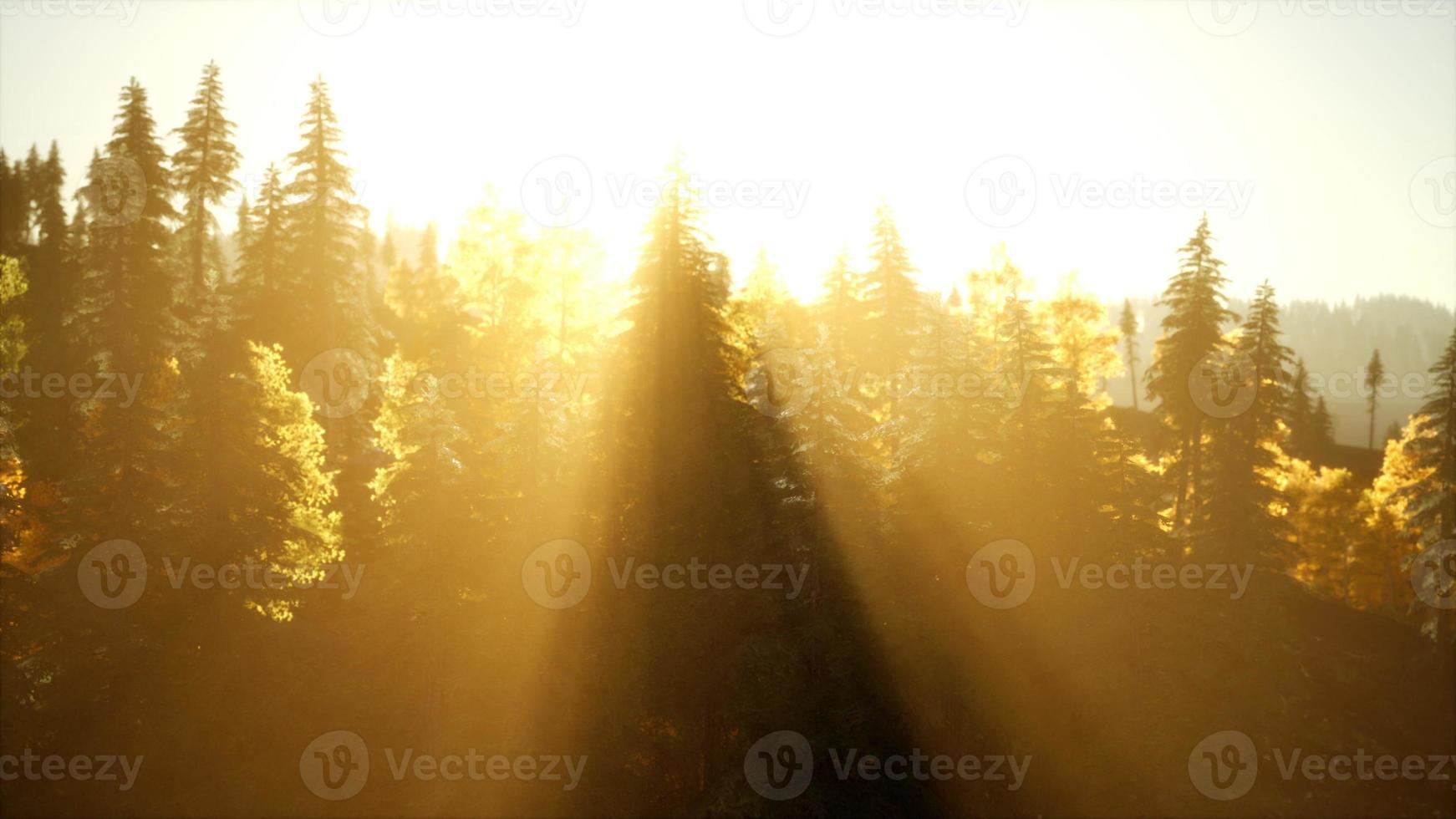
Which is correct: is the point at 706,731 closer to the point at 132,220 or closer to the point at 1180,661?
the point at 1180,661

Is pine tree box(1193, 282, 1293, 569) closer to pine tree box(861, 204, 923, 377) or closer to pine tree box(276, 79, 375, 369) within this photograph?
pine tree box(861, 204, 923, 377)

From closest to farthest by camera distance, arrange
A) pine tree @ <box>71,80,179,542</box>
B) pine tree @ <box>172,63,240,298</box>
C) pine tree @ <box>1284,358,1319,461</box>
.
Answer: pine tree @ <box>71,80,179,542</box>, pine tree @ <box>172,63,240,298</box>, pine tree @ <box>1284,358,1319,461</box>

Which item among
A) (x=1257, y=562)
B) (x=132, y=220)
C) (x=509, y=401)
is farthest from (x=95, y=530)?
(x=1257, y=562)

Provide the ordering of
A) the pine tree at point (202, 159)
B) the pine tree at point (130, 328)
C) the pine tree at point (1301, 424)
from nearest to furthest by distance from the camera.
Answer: the pine tree at point (130, 328) → the pine tree at point (202, 159) → the pine tree at point (1301, 424)

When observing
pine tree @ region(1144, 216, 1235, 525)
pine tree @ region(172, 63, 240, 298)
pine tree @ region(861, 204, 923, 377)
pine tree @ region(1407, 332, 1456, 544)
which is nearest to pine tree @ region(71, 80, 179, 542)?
pine tree @ region(172, 63, 240, 298)

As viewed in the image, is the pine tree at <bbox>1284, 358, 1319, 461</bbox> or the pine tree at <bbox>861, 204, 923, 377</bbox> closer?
the pine tree at <bbox>861, 204, 923, 377</bbox>

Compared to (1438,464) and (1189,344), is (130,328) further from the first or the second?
(1438,464)

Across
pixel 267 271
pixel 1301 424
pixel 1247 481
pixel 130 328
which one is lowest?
pixel 1247 481

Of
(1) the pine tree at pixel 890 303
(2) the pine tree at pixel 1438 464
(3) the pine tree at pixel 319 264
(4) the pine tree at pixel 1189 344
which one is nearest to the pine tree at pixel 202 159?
(3) the pine tree at pixel 319 264

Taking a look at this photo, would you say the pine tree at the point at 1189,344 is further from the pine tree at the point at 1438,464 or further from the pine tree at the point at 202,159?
the pine tree at the point at 202,159

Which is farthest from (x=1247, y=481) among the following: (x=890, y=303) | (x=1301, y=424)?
(x=1301, y=424)

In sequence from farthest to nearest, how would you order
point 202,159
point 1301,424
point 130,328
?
point 1301,424 → point 202,159 → point 130,328

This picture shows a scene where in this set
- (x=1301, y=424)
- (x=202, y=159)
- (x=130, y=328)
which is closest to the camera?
(x=130, y=328)

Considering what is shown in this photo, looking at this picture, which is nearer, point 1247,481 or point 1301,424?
point 1247,481
